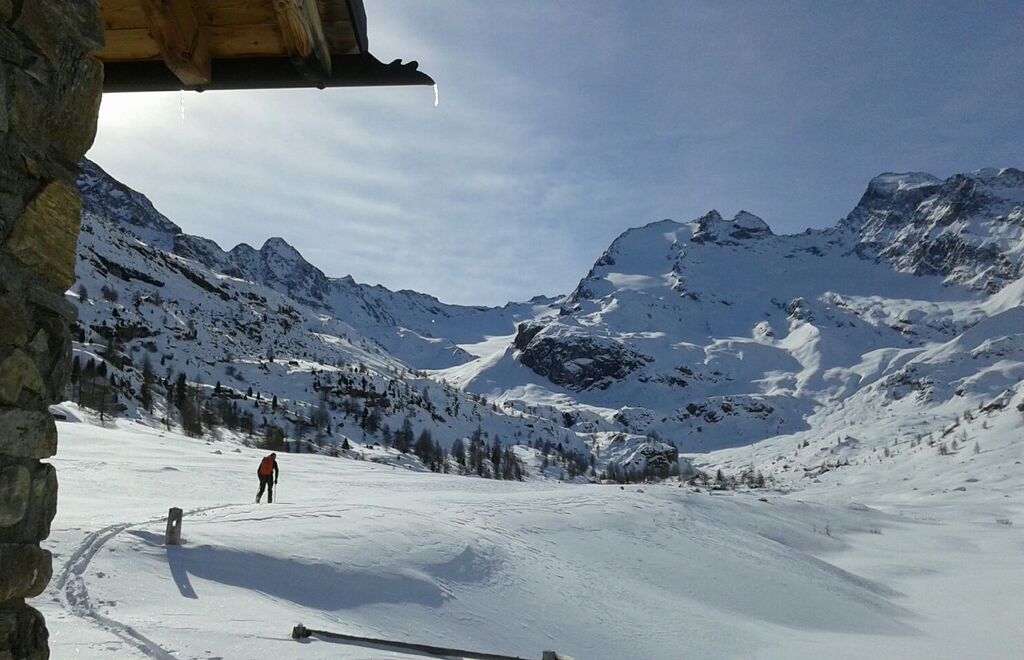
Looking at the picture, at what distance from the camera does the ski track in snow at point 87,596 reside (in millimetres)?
8539

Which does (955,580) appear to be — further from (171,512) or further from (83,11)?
(83,11)

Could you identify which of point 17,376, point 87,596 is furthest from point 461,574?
point 17,376

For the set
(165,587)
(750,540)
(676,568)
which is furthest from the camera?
(750,540)

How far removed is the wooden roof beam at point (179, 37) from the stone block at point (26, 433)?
2.54 m

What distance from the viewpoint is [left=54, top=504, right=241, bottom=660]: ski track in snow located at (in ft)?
28.0

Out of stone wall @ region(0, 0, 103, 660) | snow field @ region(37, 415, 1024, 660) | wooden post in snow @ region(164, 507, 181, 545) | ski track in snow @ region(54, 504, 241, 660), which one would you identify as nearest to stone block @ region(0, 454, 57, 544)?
stone wall @ region(0, 0, 103, 660)

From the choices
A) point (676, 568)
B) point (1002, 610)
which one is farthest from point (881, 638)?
point (1002, 610)

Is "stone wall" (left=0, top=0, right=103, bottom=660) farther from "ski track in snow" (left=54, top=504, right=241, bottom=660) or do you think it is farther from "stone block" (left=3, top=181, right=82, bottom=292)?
"ski track in snow" (left=54, top=504, right=241, bottom=660)

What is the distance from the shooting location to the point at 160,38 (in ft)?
16.0

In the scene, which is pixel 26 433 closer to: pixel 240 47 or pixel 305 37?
pixel 305 37

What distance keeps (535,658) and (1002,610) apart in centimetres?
2798

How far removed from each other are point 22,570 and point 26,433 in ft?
2.21

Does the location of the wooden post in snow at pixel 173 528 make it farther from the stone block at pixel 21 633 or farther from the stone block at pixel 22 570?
the stone block at pixel 22 570

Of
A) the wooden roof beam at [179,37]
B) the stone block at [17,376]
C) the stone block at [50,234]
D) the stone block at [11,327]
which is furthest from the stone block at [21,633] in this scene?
the wooden roof beam at [179,37]
